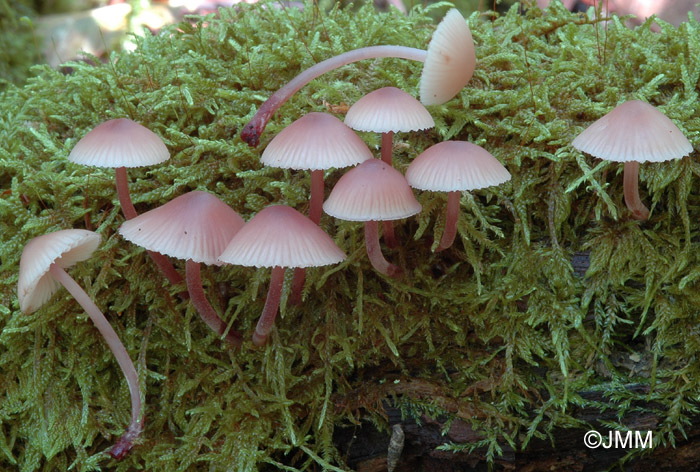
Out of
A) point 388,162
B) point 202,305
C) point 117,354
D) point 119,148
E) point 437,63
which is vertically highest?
point 437,63

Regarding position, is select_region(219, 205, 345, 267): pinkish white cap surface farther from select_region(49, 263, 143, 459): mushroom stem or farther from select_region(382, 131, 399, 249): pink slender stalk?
select_region(49, 263, 143, 459): mushroom stem

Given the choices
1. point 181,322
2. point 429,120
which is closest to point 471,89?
point 429,120

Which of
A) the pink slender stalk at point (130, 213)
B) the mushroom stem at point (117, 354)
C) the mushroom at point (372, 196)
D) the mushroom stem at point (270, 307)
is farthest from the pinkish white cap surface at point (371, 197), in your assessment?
the mushroom stem at point (117, 354)

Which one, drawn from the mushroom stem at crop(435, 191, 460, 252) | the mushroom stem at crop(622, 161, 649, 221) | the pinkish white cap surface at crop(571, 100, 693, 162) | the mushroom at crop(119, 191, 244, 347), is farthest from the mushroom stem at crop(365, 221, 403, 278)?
the mushroom stem at crop(622, 161, 649, 221)

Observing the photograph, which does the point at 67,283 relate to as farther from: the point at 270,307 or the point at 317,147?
the point at 317,147

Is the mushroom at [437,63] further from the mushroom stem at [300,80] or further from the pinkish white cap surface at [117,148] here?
the pinkish white cap surface at [117,148]

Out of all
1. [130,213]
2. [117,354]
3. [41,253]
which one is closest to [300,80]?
[130,213]
